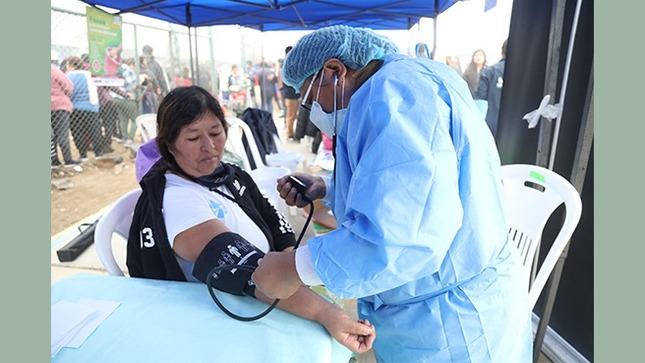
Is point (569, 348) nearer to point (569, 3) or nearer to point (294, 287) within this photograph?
point (569, 3)

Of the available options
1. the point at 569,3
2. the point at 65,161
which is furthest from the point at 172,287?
the point at 65,161

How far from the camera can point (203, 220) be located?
126cm

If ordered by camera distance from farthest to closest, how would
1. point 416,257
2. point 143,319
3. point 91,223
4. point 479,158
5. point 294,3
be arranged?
point 294,3 → point 91,223 → point 143,319 → point 479,158 → point 416,257

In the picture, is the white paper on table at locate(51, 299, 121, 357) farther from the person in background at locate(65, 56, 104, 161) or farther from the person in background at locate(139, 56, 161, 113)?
the person in background at locate(139, 56, 161, 113)

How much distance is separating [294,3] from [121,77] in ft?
12.3

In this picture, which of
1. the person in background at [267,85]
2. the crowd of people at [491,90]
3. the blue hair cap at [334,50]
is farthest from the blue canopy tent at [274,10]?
the person in background at [267,85]

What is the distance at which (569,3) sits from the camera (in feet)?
5.92

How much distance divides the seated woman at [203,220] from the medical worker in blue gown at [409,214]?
18 centimetres

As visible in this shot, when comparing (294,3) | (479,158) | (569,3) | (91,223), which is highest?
(294,3)

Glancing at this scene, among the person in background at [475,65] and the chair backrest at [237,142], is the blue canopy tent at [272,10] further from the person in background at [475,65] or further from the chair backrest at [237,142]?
the chair backrest at [237,142]

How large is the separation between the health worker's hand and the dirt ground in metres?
4.22

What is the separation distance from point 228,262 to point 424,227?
602mm

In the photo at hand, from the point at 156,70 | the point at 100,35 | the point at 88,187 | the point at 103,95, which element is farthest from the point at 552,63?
the point at 156,70

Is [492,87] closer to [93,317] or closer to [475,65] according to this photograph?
[475,65]
